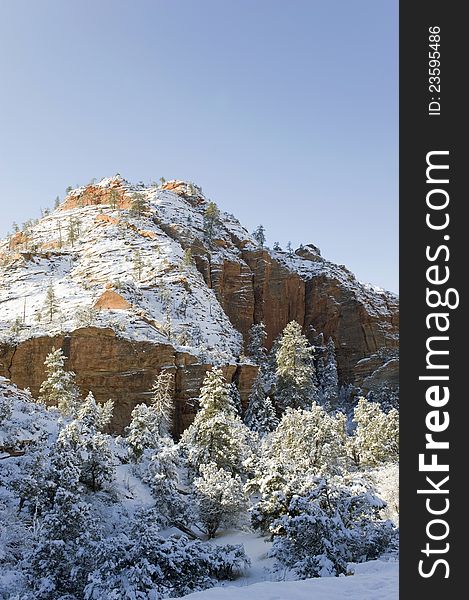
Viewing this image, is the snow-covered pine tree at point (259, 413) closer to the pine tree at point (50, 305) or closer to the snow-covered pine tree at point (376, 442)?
the snow-covered pine tree at point (376, 442)

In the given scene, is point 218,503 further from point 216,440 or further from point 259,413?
point 259,413

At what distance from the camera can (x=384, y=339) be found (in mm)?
63219

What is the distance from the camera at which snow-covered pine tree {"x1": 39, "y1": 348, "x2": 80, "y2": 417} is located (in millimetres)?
31406

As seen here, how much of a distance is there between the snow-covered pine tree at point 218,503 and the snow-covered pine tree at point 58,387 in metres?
13.2

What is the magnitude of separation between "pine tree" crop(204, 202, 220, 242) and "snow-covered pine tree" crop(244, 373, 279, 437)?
103 feet

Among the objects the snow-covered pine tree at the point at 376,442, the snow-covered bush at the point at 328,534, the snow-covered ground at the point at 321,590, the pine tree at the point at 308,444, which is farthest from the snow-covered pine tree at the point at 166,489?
the snow-covered pine tree at the point at 376,442

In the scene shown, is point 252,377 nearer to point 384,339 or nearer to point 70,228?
point 384,339

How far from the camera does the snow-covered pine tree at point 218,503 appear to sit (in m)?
20.3

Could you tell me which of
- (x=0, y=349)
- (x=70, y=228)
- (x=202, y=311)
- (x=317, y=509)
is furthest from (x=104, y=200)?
(x=317, y=509)

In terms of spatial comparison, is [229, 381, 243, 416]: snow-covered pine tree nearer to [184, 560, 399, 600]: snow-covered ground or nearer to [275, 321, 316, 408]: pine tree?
[275, 321, 316, 408]: pine tree

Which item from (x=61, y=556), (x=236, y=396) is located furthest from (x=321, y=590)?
(x=236, y=396)

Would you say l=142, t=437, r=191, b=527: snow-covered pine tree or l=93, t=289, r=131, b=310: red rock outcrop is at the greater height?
l=93, t=289, r=131, b=310: red rock outcrop

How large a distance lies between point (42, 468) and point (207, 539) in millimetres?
8934

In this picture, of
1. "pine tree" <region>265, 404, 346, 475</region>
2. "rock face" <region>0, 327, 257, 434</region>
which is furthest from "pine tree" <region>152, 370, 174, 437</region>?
"pine tree" <region>265, 404, 346, 475</region>
